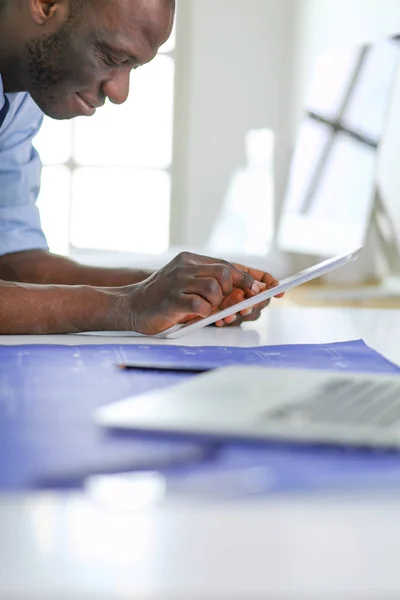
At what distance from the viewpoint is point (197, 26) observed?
17.5 ft

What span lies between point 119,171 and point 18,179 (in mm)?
4022

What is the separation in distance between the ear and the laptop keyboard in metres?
0.86

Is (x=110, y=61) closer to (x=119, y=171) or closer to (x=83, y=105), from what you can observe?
(x=83, y=105)

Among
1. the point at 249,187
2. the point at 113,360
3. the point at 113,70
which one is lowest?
the point at 249,187

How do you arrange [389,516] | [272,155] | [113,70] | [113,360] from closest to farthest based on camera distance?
[389,516], [113,360], [113,70], [272,155]

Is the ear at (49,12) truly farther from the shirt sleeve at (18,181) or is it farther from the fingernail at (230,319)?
the fingernail at (230,319)

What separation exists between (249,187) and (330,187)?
124cm

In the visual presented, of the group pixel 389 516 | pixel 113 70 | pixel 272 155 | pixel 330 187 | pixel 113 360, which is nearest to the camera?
pixel 389 516

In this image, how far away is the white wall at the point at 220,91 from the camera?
Answer: 5355 millimetres

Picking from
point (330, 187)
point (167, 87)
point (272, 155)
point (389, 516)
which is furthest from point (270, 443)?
point (167, 87)

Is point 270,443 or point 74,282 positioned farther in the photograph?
point 74,282

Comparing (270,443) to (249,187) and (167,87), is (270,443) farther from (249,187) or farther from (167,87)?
(167,87)

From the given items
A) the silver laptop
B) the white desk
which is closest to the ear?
the silver laptop

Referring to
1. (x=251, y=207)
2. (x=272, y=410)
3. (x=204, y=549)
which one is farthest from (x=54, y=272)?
(x=251, y=207)
